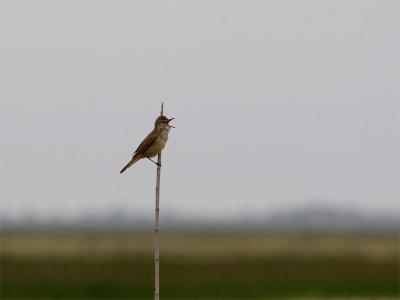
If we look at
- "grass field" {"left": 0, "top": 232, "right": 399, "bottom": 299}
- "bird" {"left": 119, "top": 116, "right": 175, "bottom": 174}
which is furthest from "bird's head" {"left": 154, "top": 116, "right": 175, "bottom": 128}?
"grass field" {"left": 0, "top": 232, "right": 399, "bottom": 299}

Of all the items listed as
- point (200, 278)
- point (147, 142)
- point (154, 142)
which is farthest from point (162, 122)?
point (200, 278)

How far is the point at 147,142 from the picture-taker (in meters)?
8.29

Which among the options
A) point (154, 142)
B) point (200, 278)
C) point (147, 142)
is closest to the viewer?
point (154, 142)

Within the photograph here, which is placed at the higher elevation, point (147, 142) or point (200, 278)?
point (200, 278)

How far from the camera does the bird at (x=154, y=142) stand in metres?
7.64

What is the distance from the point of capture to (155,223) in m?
6.07

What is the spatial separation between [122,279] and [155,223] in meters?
28.3

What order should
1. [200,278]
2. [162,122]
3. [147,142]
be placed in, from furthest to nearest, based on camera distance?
[200,278], [147,142], [162,122]

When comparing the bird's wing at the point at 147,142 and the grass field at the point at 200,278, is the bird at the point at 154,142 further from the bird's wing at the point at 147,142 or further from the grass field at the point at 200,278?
the grass field at the point at 200,278

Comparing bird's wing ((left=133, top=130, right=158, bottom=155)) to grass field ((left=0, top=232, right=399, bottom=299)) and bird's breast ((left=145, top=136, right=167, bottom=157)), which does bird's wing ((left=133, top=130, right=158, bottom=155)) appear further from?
grass field ((left=0, top=232, right=399, bottom=299))

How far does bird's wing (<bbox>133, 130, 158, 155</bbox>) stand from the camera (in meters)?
8.07

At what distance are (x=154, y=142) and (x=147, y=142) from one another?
0.24 metres

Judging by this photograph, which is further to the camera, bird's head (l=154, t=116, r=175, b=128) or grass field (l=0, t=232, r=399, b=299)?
grass field (l=0, t=232, r=399, b=299)

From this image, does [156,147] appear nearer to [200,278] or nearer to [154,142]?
[154,142]
